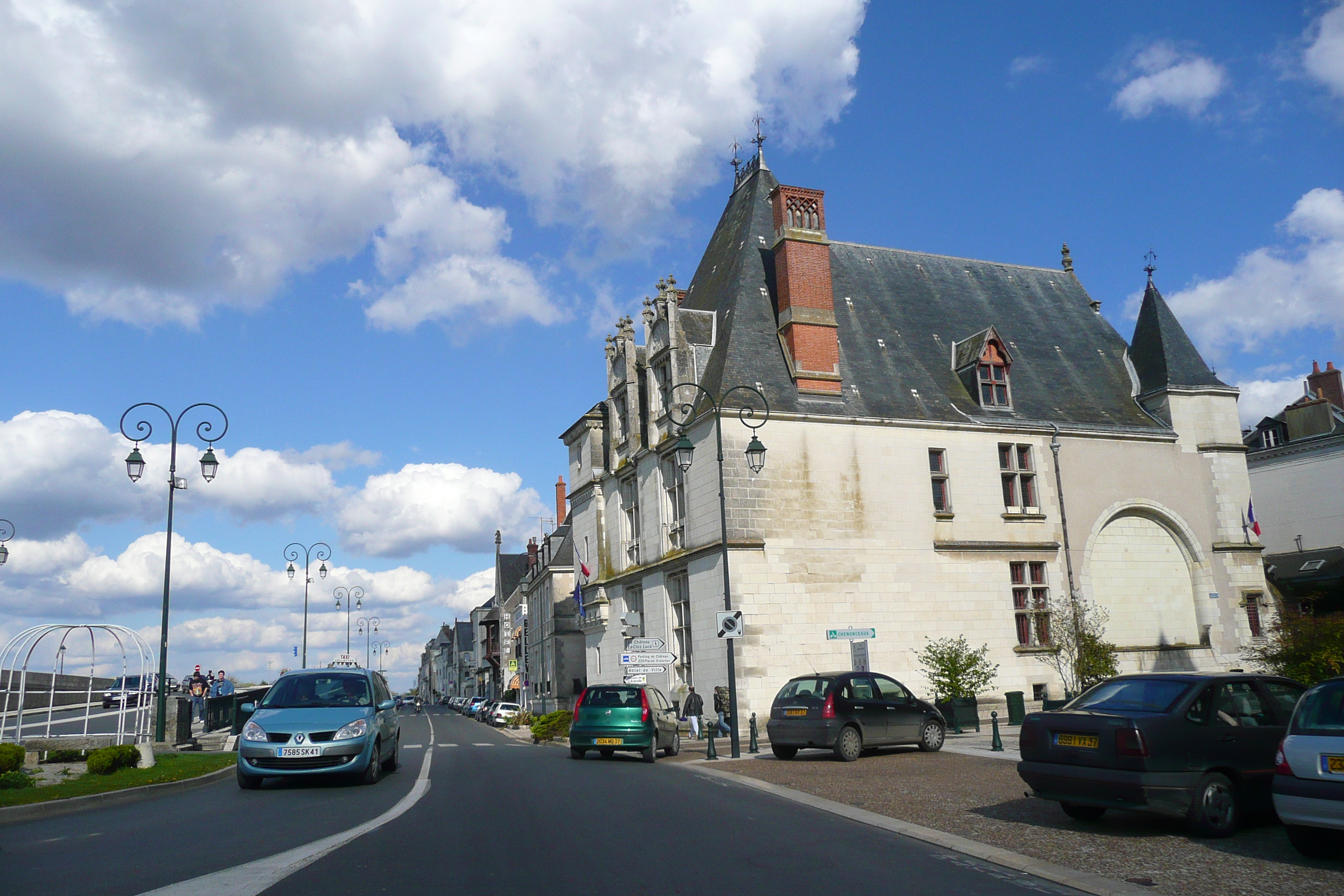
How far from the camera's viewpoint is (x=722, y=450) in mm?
25828

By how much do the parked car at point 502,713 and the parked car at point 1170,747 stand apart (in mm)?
42628

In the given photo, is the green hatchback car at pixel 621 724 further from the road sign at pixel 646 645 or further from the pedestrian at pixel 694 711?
the pedestrian at pixel 694 711

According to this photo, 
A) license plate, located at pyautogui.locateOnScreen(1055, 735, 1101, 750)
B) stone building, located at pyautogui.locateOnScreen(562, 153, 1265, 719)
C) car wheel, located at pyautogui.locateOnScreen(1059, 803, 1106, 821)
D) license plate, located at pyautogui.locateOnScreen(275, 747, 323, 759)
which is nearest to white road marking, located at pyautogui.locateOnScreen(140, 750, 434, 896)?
license plate, located at pyautogui.locateOnScreen(275, 747, 323, 759)

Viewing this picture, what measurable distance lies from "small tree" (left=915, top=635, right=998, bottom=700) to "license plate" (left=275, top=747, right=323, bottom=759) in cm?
1612

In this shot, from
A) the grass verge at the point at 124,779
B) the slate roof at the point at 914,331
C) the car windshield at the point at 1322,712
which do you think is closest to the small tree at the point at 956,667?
the slate roof at the point at 914,331

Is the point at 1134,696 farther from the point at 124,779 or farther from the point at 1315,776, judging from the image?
the point at 124,779

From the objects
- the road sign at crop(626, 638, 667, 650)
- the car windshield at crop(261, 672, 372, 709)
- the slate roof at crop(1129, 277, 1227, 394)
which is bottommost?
the car windshield at crop(261, 672, 372, 709)

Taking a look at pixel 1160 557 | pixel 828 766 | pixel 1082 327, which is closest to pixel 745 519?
pixel 828 766

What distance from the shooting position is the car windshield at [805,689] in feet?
59.5

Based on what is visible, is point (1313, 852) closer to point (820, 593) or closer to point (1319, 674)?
point (1319, 674)

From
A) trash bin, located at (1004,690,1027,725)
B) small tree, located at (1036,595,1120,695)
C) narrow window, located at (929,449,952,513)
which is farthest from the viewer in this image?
narrow window, located at (929,449,952,513)

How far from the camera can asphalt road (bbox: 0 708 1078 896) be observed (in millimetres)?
6988

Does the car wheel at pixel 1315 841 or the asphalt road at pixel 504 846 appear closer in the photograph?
the asphalt road at pixel 504 846

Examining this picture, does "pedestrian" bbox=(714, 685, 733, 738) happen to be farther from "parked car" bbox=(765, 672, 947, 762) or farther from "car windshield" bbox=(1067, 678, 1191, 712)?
"car windshield" bbox=(1067, 678, 1191, 712)
